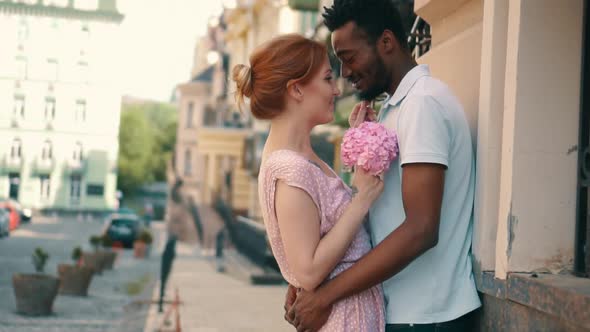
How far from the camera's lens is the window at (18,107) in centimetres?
2411

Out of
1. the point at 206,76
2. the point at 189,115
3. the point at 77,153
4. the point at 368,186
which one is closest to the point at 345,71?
the point at 368,186

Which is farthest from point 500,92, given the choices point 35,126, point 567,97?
point 35,126

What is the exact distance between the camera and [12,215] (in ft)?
128

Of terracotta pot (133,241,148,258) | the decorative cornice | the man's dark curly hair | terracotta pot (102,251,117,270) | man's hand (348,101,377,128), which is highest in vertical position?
the decorative cornice

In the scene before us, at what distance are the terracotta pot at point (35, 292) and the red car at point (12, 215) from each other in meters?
23.5

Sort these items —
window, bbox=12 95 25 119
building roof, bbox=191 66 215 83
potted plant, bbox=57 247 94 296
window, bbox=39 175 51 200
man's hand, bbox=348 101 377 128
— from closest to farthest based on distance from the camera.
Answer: man's hand, bbox=348 101 377 128
potted plant, bbox=57 247 94 296
window, bbox=12 95 25 119
window, bbox=39 175 51 200
building roof, bbox=191 66 215 83

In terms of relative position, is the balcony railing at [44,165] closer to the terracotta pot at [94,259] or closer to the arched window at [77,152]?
the arched window at [77,152]

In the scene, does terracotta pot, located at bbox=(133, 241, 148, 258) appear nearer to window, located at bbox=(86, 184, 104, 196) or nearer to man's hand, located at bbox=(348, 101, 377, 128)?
window, located at bbox=(86, 184, 104, 196)

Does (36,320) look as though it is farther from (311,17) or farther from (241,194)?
(241,194)

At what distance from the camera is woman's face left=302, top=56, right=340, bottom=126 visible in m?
3.27

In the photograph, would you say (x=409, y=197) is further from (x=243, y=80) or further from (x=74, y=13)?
(x=74, y=13)

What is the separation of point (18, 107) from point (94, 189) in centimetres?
981

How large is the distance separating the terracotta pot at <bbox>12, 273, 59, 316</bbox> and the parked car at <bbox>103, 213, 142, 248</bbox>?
24630 millimetres

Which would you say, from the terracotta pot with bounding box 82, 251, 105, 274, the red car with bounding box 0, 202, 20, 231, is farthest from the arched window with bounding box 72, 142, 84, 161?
the red car with bounding box 0, 202, 20, 231
